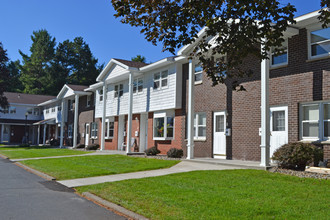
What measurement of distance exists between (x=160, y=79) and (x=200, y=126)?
4.73 metres

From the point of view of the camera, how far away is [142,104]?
22.9 meters

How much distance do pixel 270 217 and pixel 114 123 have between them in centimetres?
2229

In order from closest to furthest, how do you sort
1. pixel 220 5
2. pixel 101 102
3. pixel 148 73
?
pixel 220 5
pixel 148 73
pixel 101 102

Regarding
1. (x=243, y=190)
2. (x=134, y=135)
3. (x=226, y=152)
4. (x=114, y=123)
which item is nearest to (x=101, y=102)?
(x=114, y=123)

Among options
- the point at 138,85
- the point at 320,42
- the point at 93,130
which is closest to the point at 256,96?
the point at 320,42

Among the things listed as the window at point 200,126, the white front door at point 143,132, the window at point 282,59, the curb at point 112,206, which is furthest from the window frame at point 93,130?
the curb at point 112,206

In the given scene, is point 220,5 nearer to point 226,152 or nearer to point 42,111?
point 226,152

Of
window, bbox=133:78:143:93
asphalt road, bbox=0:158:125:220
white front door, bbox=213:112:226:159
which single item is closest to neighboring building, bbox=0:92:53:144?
window, bbox=133:78:143:93

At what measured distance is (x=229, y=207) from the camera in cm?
639

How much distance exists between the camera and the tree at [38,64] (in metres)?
66.8

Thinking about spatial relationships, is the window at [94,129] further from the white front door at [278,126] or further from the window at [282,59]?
the window at [282,59]

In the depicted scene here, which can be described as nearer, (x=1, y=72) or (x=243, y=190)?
(x=243, y=190)

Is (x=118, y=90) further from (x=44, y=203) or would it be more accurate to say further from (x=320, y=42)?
(x=44, y=203)

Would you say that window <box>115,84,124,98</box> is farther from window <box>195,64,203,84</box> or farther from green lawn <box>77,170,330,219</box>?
green lawn <box>77,170,330,219</box>
